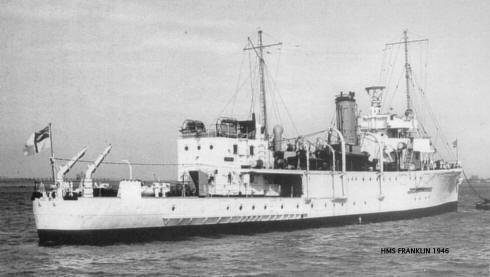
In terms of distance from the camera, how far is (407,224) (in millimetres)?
35875

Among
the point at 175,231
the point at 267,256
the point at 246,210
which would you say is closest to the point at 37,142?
the point at 175,231

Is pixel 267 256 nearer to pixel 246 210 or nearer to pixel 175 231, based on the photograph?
pixel 175 231

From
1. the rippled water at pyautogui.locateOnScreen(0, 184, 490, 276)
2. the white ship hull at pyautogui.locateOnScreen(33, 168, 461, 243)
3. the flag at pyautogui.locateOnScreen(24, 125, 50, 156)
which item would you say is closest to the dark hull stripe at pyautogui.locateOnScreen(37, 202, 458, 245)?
the white ship hull at pyautogui.locateOnScreen(33, 168, 461, 243)

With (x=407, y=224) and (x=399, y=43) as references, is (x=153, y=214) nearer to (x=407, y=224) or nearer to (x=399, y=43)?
(x=407, y=224)

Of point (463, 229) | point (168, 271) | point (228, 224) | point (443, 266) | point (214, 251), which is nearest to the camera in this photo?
point (168, 271)

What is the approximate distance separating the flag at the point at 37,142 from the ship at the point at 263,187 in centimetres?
139

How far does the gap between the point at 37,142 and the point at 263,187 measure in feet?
43.1

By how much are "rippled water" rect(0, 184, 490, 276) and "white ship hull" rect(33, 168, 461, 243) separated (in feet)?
2.44

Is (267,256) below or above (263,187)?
below

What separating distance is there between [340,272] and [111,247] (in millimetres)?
10406

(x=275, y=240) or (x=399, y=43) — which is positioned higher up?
(x=399, y=43)

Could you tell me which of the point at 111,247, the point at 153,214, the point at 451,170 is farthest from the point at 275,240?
the point at 451,170

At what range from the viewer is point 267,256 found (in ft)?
74.9

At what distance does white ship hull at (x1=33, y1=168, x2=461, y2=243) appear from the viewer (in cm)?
2441
